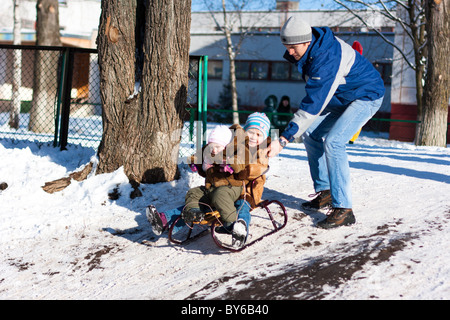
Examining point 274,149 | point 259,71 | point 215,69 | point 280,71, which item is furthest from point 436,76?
point 215,69

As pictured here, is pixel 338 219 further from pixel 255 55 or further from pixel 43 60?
pixel 255 55

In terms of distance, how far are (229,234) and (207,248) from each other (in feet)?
0.88

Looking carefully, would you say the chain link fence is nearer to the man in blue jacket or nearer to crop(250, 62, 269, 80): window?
the man in blue jacket

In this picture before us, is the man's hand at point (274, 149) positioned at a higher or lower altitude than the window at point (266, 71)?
lower

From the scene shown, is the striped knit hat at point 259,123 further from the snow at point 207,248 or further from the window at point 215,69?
the window at point 215,69

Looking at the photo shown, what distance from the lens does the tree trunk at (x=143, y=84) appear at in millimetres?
5570

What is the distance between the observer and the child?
4.20 m

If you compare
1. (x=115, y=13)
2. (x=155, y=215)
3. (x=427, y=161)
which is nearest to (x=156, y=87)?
(x=115, y=13)

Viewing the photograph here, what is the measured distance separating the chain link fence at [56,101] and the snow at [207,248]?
Result: 1.29 metres

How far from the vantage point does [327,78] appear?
4.17 metres

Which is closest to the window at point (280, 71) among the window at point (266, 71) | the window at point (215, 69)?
the window at point (266, 71)

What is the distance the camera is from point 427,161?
8195mm

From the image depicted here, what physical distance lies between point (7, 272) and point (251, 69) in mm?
25956
